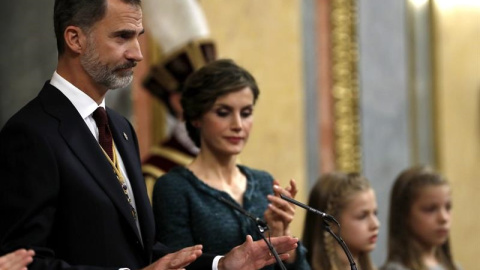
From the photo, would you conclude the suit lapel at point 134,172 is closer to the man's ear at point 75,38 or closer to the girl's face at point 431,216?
the man's ear at point 75,38

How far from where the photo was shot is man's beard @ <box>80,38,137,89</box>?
311cm

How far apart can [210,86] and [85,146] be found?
98 cm

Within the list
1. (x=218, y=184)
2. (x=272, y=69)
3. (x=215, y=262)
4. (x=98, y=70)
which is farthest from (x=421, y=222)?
(x=98, y=70)

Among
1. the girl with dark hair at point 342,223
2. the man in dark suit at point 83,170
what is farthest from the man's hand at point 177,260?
the girl with dark hair at point 342,223

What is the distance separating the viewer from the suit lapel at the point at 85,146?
3.03 metres

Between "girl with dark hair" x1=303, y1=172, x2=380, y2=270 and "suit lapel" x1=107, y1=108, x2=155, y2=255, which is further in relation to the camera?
"girl with dark hair" x1=303, y1=172, x2=380, y2=270

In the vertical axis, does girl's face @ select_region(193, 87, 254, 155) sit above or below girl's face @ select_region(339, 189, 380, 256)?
above

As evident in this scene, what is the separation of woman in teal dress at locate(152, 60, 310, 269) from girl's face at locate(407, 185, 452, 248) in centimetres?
127

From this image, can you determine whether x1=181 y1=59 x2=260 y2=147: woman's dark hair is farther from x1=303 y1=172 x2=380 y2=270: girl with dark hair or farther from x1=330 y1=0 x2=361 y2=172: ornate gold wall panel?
x1=330 y1=0 x2=361 y2=172: ornate gold wall panel

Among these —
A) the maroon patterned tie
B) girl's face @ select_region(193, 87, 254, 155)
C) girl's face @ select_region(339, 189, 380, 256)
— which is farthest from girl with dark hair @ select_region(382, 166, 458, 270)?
the maroon patterned tie

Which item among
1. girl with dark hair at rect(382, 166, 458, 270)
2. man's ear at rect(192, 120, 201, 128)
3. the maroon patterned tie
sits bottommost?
girl with dark hair at rect(382, 166, 458, 270)

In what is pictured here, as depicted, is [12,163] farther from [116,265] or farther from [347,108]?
[347,108]

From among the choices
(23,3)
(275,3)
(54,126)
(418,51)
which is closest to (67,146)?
(54,126)

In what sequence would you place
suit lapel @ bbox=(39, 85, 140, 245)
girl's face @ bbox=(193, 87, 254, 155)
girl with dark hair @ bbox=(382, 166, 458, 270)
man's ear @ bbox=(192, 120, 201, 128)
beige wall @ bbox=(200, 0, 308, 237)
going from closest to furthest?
suit lapel @ bbox=(39, 85, 140, 245) < girl's face @ bbox=(193, 87, 254, 155) < man's ear @ bbox=(192, 120, 201, 128) < girl with dark hair @ bbox=(382, 166, 458, 270) < beige wall @ bbox=(200, 0, 308, 237)
